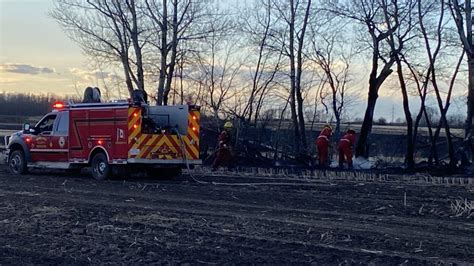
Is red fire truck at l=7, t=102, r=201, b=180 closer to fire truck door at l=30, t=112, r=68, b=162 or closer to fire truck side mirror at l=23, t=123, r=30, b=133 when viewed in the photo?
fire truck door at l=30, t=112, r=68, b=162

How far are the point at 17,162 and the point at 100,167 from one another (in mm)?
3623

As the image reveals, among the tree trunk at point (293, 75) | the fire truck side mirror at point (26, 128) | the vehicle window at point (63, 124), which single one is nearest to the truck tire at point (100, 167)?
the vehicle window at point (63, 124)

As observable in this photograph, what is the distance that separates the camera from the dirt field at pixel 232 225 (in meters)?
8.51

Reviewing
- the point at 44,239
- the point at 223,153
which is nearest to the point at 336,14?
the point at 223,153

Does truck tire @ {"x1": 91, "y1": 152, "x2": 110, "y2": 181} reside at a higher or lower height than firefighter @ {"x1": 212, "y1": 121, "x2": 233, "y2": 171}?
lower

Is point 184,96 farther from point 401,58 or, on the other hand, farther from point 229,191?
point 229,191

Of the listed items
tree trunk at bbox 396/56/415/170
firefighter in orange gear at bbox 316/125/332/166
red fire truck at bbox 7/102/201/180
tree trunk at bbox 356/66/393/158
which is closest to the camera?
red fire truck at bbox 7/102/201/180

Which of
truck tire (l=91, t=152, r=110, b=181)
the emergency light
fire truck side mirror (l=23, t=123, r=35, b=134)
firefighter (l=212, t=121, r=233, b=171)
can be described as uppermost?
the emergency light

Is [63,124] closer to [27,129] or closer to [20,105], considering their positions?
[27,129]

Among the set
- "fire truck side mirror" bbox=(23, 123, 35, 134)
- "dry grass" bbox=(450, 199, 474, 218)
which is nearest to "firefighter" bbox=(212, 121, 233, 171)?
"fire truck side mirror" bbox=(23, 123, 35, 134)

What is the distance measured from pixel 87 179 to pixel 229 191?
5.65 m

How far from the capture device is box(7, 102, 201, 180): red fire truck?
1945 centimetres

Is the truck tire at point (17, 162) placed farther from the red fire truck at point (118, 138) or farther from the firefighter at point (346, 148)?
the firefighter at point (346, 148)

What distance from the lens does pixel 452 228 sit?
35.3ft
